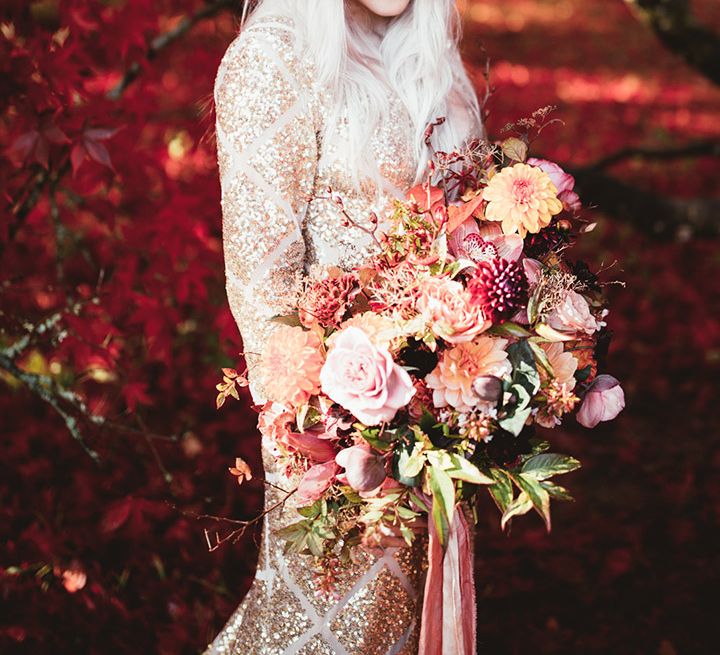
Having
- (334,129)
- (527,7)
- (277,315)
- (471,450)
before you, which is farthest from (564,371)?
(527,7)

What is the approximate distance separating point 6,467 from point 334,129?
8.23 ft

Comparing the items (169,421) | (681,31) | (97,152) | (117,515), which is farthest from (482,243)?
(681,31)

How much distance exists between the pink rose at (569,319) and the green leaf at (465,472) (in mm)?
295

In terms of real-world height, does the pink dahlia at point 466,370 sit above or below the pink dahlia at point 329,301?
below

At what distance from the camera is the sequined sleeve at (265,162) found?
1773mm

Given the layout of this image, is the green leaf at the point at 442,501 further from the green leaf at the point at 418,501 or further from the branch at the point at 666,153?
the branch at the point at 666,153

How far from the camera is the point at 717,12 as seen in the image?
1419cm

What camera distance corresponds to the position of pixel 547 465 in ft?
5.20

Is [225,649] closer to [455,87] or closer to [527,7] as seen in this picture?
[455,87]

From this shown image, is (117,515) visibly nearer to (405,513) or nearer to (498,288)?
(405,513)

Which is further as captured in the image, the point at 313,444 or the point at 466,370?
the point at 313,444

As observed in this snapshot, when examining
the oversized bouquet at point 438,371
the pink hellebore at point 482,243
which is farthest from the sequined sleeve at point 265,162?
the pink hellebore at point 482,243

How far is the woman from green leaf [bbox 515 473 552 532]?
426 mm

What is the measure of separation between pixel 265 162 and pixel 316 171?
14 cm
